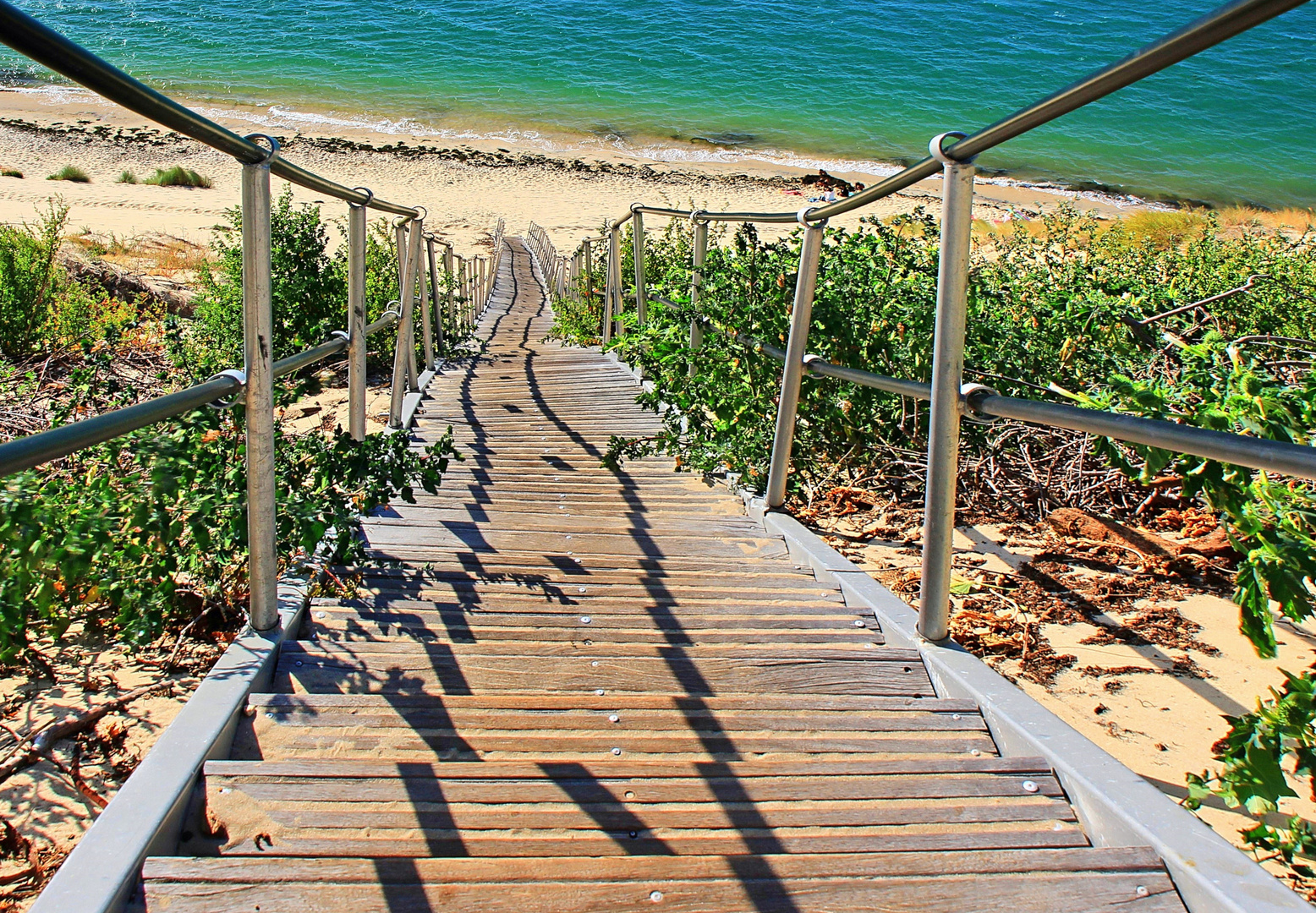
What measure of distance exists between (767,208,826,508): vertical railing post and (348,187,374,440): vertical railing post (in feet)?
4.95

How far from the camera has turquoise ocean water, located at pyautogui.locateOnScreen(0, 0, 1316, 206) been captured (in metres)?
34.7

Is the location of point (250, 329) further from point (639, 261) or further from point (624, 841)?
point (639, 261)

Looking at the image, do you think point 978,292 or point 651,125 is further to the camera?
point 651,125

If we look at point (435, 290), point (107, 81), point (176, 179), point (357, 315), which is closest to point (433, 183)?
point (176, 179)

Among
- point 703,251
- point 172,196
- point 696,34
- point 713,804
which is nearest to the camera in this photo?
point 713,804

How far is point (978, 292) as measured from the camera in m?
3.92

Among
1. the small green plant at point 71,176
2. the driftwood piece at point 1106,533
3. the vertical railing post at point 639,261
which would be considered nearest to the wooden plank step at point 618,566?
the driftwood piece at point 1106,533

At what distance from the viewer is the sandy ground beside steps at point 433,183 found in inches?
776

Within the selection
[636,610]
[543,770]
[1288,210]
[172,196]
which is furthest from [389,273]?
[1288,210]

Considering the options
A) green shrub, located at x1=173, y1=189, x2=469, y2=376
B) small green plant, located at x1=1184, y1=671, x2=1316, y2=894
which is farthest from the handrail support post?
green shrub, located at x1=173, y1=189, x2=469, y2=376

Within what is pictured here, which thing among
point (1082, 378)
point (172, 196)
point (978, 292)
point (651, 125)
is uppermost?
point (651, 125)

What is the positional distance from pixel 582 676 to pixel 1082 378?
3128mm

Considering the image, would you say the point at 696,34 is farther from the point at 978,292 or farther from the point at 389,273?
the point at 978,292

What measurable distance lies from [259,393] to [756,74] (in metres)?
52.1
